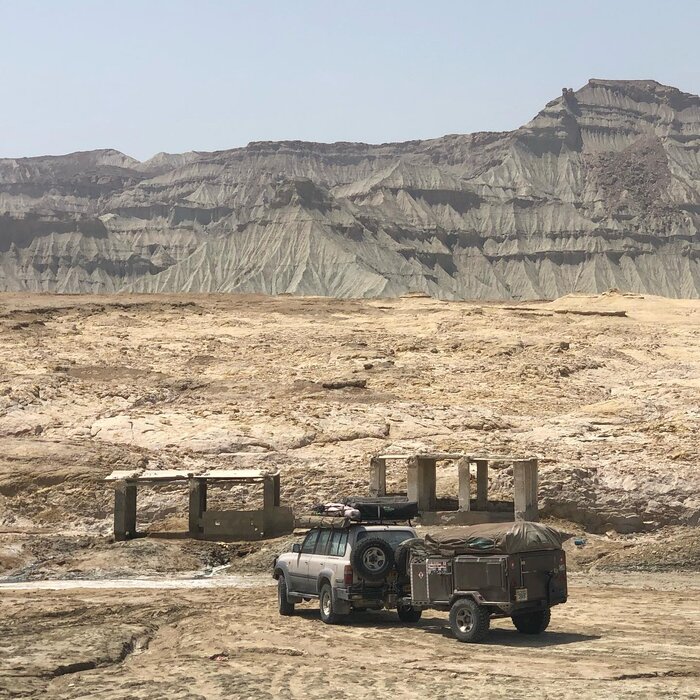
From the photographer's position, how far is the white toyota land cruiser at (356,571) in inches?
577

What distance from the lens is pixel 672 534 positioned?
76.3 ft

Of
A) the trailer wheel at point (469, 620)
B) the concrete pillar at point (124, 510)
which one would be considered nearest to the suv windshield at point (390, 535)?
the trailer wheel at point (469, 620)

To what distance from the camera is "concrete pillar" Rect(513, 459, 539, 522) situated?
23.1 metres

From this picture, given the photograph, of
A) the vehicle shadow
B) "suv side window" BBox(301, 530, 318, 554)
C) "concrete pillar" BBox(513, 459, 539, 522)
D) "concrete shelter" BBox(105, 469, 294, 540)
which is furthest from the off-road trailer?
"concrete shelter" BBox(105, 469, 294, 540)

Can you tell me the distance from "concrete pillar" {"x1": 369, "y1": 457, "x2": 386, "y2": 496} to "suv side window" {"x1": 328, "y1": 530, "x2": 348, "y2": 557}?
378 inches

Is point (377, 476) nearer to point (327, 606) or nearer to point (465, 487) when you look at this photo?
point (465, 487)

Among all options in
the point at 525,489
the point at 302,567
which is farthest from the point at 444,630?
the point at 525,489

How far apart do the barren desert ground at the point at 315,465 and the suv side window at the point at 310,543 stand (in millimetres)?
972

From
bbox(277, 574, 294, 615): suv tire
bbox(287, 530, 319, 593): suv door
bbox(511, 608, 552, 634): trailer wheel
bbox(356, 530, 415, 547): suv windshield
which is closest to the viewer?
bbox(511, 608, 552, 634): trailer wheel

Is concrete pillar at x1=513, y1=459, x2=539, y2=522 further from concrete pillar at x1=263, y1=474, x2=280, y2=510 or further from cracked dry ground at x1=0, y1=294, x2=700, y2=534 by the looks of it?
concrete pillar at x1=263, y1=474, x2=280, y2=510

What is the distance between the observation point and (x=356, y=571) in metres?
14.6

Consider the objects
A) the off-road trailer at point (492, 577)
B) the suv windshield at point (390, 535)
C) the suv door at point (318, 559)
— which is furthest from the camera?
the suv door at point (318, 559)

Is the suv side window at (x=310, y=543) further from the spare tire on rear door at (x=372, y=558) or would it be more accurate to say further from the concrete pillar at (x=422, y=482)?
the concrete pillar at (x=422, y=482)

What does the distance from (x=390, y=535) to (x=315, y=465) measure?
12.2 meters
